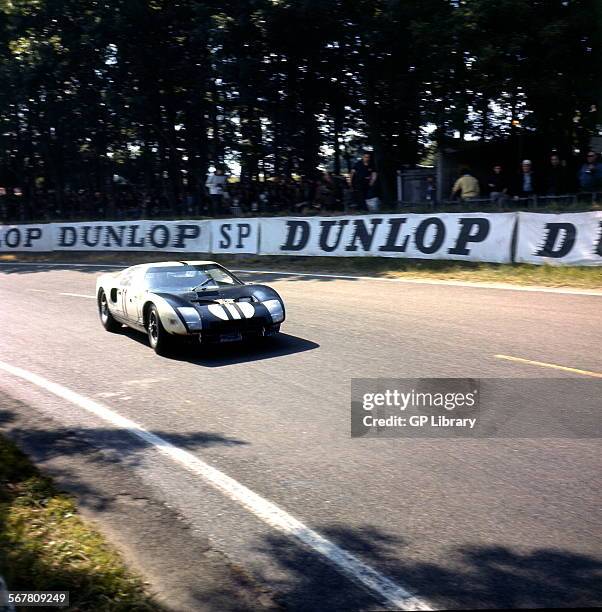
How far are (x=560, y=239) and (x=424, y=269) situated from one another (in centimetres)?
316

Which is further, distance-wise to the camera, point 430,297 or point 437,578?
point 430,297

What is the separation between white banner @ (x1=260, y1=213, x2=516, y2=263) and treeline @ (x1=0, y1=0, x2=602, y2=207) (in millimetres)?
4663

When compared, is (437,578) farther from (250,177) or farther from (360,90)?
(250,177)

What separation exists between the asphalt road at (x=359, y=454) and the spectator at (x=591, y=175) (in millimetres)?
7633

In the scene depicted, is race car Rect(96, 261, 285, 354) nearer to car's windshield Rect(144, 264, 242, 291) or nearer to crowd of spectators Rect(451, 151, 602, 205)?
Result: car's windshield Rect(144, 264, 242, 291)

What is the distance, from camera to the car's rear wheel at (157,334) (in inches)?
361

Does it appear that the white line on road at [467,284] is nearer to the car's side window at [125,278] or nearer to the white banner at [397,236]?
the white banner at [397,236]

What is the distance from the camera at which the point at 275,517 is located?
4.58 meters

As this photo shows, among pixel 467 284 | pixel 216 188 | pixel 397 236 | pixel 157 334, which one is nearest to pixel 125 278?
pixel 157 334

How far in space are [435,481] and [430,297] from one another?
8.51 m

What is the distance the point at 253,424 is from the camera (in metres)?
6.40

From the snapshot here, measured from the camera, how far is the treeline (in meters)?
20.2

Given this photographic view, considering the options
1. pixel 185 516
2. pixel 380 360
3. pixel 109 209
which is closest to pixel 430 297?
pixel 380 360

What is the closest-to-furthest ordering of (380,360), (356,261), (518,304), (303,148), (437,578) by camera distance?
(437,578) < (380,360) < (518,304) < (356,261) < (303,148)
